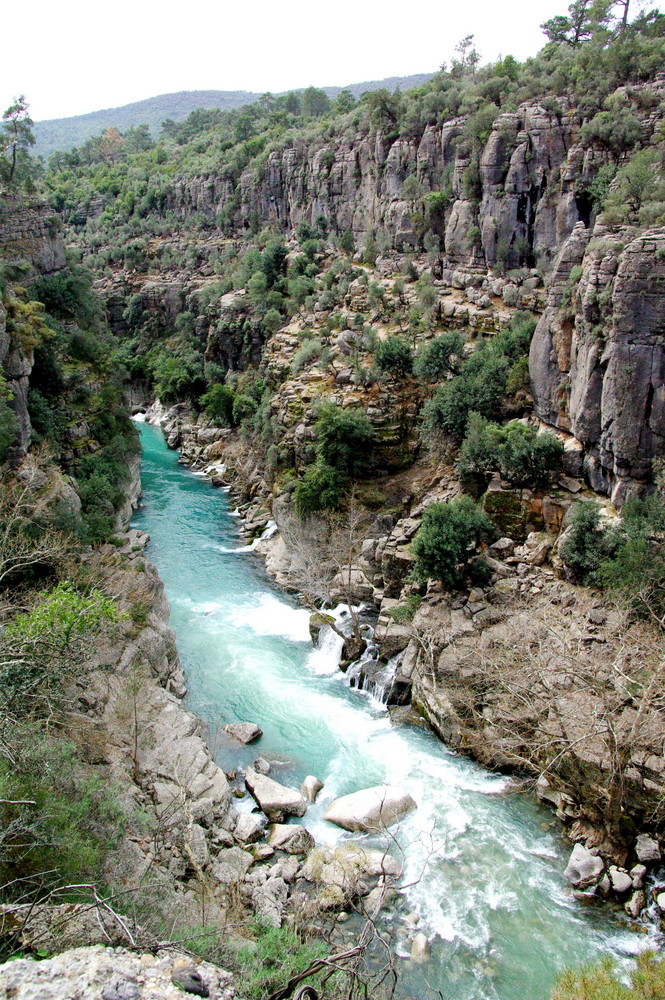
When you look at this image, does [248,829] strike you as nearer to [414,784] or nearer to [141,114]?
[414,784]

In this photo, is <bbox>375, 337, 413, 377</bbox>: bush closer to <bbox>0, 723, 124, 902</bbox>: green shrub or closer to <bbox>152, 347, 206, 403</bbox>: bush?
<bbox>0, 723, 124, 902</bbox>: green shrub

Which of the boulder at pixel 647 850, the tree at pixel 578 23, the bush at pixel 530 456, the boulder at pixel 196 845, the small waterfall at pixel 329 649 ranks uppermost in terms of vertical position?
the tree at pixel 578 23

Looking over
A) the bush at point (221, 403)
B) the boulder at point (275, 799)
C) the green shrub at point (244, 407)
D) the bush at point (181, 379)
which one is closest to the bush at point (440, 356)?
the green shrub at point (244, 407)

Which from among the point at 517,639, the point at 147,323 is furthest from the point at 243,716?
the point at 147,323

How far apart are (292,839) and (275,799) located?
4.10ft

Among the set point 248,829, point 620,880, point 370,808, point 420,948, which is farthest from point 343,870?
point 620,880

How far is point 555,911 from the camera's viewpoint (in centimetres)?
1277

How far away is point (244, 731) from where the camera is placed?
60.0 ft

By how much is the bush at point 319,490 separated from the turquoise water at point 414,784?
366 centimetres

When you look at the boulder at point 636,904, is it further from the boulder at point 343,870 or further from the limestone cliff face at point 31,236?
the limestone cliff face at point 31,236

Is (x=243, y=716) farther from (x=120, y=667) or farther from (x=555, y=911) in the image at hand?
(x=555, y=911)

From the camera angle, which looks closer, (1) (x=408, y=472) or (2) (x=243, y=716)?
(2) (x=243, y=716)

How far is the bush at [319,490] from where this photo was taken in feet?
91.5

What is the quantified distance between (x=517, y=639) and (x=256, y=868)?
877cm
